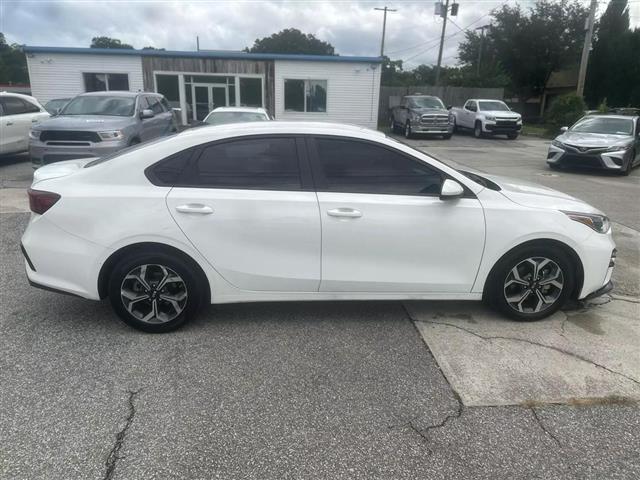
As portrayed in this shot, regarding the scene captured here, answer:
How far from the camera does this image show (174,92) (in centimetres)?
2431

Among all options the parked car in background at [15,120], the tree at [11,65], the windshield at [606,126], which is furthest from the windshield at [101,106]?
the tree at [11,65]

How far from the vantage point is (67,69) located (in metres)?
23.0

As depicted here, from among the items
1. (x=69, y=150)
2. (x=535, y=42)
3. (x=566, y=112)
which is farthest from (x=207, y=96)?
(x=535, y=42)

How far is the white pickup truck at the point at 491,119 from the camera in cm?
2458

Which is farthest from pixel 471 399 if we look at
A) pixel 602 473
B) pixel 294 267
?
pixel 294 267

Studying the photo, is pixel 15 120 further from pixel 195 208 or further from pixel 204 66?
pixel 204 66

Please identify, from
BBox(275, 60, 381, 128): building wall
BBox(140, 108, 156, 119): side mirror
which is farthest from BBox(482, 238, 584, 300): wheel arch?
BBox(275, 60, 381, 128): building wall

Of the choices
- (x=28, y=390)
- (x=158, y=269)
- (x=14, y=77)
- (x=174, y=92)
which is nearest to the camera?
(x=28, y=390)

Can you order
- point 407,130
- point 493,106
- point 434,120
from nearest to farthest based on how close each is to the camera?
1. point 434,120
2. point 407,130
3. point 493,106

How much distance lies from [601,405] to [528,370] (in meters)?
0.48

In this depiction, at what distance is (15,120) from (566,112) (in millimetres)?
26005

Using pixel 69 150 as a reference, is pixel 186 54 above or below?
above

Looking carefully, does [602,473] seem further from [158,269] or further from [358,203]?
[158,269]

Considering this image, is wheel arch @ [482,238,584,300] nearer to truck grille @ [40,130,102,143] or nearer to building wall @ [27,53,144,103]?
truck grille @ [40,130,102,143]
